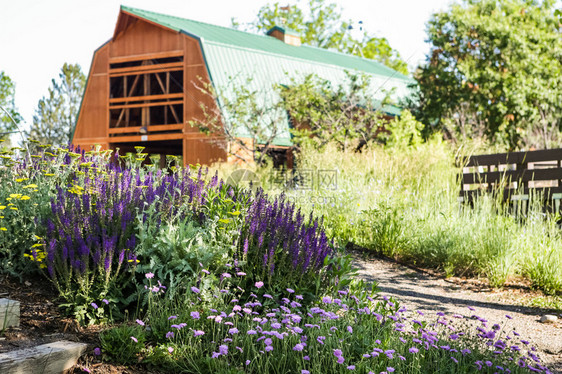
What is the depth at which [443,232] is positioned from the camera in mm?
7012

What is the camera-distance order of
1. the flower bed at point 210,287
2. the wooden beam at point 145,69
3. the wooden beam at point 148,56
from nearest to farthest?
the flower bed at point 210,287, the wooden beam at point 148,56, the wooden beam at point 145,69

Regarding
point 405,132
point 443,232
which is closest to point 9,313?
point 443,232

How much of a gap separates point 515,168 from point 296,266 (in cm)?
716

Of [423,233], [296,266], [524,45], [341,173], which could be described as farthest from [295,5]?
[296,266]

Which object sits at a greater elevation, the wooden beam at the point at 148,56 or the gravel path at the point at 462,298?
the wooden beam at the point at 148,56

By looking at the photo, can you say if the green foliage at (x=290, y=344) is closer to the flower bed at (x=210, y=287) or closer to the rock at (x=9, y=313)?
the flower bed at (x=210, y=287)

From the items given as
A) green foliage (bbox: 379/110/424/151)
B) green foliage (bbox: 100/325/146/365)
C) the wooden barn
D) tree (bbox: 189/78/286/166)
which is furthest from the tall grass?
the wooden barn

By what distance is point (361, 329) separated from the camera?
3.68m

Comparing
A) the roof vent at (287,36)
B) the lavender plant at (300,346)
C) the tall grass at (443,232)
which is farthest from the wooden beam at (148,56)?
the lavender plant at (300,346)

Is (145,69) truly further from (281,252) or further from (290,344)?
(290,344)

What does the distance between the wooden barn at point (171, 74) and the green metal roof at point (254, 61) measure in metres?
0.04

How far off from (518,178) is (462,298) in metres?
4.78

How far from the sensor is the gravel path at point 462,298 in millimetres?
4633

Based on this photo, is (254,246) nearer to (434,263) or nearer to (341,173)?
(434,263)
